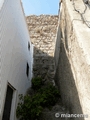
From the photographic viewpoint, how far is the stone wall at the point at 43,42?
7984 mm

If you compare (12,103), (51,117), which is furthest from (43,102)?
(12,103)

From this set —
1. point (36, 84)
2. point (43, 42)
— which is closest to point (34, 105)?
point (36, 84)

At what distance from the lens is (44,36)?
9867 mm

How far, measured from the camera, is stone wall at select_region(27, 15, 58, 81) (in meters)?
7.98

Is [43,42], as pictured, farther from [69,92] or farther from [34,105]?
[69,92]

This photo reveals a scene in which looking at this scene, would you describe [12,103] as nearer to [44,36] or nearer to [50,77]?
[50,77]

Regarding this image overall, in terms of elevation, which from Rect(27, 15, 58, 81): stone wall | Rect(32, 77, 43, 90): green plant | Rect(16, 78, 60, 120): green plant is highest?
Rect(27, 15, 58, 81): stone wall

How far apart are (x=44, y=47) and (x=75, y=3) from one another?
5258mm

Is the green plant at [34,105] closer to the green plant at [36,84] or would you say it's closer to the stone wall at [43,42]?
the green plant at [36,84]

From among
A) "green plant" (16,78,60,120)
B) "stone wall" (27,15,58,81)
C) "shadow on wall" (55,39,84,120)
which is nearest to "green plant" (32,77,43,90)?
"stone wall" (27,15,58,81)

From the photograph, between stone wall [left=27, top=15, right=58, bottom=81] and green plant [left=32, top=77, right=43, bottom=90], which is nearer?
green plant [left=32, top=77, right=43, bottom=90]

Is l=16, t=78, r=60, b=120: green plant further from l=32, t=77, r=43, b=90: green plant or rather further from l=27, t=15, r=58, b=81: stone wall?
l=27, t=15, r=58, b=81: stone wall

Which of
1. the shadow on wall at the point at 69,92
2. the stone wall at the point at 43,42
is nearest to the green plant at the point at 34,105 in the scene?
the shadow on wall at the point at 69,92

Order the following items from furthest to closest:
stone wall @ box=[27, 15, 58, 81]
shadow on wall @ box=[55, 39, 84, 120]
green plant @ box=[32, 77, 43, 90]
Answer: stone wall @ box=[27, 15, 58, 81], green plant @ box=[32, 77, 43, 90], shadow on wall @ box=[55, 39, 84, 120]
